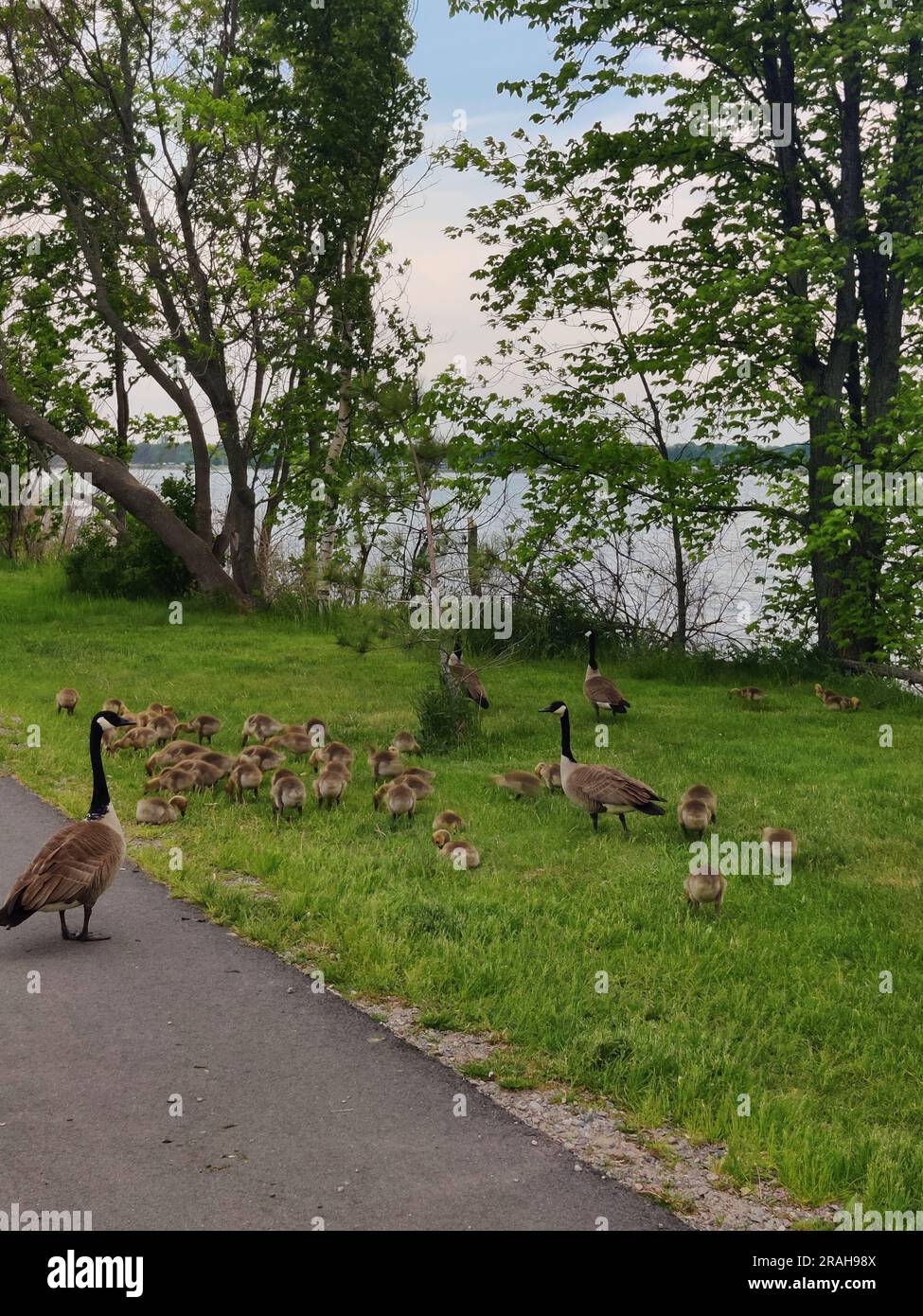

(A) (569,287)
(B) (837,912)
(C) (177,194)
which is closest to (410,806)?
(B) (837,912)

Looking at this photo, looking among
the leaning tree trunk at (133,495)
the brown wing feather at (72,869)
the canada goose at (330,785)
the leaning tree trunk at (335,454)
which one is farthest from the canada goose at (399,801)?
the leaning tree trunk at (133,495)

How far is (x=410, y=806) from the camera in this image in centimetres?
1135

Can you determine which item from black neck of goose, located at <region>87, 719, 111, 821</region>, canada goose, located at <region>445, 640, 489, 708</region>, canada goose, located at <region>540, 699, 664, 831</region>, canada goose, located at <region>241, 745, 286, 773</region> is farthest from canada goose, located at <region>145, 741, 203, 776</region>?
canada goose, located at <region>540, 699, 664, 831</region>

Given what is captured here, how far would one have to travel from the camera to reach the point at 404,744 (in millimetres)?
14453

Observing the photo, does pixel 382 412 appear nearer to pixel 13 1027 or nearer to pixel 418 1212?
pixel 13 1027

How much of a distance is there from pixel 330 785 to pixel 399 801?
0.85 metres

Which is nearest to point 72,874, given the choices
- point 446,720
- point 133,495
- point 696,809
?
point 696,809

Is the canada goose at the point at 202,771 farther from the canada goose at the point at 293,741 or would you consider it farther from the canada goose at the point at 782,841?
the canada goose at the point at 782,841

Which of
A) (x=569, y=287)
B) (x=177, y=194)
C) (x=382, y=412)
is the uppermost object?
(x=177, y=194)

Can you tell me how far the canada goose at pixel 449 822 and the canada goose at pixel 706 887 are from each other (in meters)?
2.77

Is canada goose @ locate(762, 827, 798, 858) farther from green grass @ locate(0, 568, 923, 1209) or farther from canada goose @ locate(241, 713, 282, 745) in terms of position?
canada goose @ locate(241, 713, 282, 745)

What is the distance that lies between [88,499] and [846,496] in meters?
20.7

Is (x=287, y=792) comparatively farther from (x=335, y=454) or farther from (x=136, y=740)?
(x=335, y=454)
